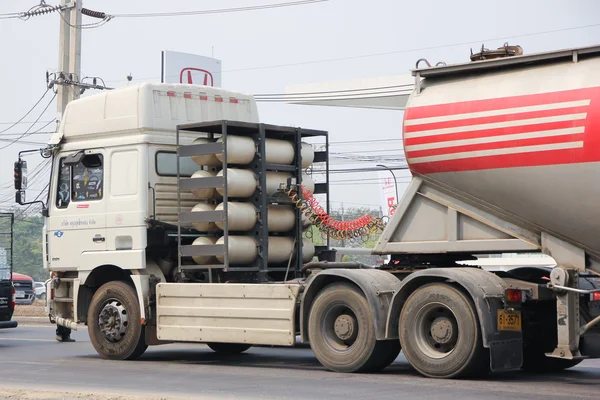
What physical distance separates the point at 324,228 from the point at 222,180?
1.80 m

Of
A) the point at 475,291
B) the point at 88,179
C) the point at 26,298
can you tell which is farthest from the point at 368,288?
the point at 26,298

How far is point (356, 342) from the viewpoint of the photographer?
12086 mm

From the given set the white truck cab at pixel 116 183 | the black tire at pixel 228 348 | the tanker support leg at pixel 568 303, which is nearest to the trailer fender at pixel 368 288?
the tanker support leg at pixel 568 303

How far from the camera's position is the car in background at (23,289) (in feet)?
107

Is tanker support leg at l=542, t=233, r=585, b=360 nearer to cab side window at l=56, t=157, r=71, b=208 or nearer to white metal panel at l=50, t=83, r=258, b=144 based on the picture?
white metal panel at l=50, t=83, r=258, b=144

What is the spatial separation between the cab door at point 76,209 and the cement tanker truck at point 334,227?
0.03 meters

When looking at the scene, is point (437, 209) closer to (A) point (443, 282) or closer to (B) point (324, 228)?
(A) point (443, 282)

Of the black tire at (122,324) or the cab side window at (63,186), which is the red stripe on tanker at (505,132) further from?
the cab side window at (63,186)

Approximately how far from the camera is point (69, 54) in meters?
34.6

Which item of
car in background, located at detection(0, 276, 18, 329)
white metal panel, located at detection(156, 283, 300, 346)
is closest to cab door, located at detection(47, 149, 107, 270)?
white metal panel, located at detection(156, 283, 300, 346)

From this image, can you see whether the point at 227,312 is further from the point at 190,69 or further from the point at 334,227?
the point at 190,69

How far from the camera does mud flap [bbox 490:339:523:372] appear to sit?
10781 millimetres

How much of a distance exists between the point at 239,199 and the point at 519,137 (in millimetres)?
4452

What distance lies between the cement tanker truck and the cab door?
29 millimetres
